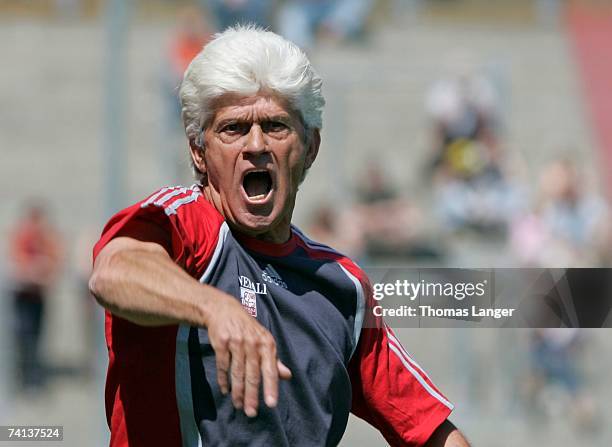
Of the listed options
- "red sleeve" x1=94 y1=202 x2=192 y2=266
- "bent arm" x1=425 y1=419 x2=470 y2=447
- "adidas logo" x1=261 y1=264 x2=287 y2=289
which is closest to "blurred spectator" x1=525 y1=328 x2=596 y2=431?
"bent arm" x1=425 y1=419 x2=470 y2=447

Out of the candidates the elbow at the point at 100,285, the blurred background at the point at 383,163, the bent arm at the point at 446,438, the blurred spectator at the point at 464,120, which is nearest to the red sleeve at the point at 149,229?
the elbow at the point at 100,285

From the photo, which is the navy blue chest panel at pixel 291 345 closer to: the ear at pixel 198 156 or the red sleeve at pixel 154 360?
the red sleeve at pixel 154 360

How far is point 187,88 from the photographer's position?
9.10 ft

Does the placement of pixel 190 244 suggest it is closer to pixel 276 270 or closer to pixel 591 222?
pixel 276 270

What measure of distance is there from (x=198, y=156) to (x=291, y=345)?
0.46 metres

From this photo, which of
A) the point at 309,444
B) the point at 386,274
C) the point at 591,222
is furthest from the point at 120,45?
the point at 309,444

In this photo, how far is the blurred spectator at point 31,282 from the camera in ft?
27.4

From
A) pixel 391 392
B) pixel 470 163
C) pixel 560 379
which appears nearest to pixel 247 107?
pixel 391 392

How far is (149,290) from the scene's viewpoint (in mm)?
2246

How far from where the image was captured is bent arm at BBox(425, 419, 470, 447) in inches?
121

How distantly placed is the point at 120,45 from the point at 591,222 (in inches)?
139

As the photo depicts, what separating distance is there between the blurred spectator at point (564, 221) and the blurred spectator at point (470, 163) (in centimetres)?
40

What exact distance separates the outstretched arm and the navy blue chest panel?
1.02 ft

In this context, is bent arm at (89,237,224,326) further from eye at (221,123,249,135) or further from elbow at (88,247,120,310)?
eye at (221,123,249,135)
